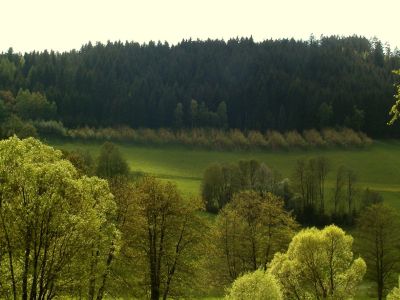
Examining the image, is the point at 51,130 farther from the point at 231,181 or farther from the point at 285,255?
the point at 285,255

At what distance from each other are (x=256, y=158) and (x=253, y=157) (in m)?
2.03

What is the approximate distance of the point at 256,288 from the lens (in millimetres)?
37781

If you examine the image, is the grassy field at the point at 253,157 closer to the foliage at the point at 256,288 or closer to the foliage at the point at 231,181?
the foliage at the point at 231,181

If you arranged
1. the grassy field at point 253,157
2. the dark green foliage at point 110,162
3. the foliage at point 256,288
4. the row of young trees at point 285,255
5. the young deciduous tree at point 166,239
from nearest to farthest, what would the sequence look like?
1. the foliage at point 256,288
2. the young deciduous tree at point 166,239
3. the row of young trees at point 285,255
4. the dark green foliage at point 110,162
5. the grassy field at point 253,157

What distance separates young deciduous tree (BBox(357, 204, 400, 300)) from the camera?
73.1m

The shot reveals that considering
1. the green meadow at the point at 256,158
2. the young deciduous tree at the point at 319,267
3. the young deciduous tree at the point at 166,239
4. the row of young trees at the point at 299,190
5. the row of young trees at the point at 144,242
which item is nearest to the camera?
the row of young trees at the point at 144,242

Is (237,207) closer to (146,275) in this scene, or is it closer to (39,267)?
(146,275)

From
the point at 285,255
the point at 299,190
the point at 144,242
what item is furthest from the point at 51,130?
the point at 285,255

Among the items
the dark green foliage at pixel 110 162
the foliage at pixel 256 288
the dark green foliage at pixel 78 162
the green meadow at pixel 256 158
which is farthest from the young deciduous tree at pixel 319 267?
the green meadow at pixel 256 158

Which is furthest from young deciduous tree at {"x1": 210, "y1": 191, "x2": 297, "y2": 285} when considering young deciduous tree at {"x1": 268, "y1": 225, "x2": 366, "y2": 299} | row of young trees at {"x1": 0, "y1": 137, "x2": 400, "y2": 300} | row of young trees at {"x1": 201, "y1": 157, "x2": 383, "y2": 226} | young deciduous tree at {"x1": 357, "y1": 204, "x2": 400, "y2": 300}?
row of young trees at {"x1": 201, "y1": 157, "x2": 383, "y2": 226}

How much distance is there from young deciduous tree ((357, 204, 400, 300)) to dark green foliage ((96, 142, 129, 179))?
57.6 meters

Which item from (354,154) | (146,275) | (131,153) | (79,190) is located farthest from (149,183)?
(354,154)

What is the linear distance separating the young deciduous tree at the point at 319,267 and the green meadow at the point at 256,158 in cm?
8922

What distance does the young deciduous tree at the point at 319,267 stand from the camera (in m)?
49.0
